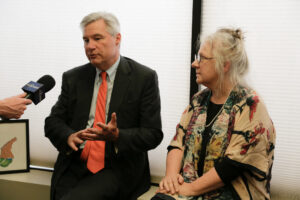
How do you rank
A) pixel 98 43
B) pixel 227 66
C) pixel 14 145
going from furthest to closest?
pixel 14 145
pixel 98 43
pixel 227 66

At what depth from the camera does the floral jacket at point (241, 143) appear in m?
1.77

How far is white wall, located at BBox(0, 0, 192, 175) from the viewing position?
269 centimetres

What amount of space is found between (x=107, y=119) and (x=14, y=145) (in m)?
1.18

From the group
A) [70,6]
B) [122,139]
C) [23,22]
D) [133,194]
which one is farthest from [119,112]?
[23,22]

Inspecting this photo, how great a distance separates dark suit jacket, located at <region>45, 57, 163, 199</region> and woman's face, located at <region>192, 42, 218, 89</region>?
436 millimetres

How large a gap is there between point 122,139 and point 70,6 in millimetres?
1428

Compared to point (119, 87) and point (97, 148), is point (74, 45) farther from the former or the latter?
point (97, 148)

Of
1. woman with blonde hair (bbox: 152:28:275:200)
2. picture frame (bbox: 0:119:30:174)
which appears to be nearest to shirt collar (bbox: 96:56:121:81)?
woman with blonde hair (bbox: 152:28:275:200)

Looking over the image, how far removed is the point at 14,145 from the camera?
2959 mm

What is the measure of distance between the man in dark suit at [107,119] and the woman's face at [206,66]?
0.44 m

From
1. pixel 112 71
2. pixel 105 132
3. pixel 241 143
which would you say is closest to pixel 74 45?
pixel 112 71

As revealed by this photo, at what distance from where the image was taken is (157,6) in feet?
8.80

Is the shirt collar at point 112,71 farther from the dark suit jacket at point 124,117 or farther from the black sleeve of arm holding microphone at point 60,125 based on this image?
the black sleeve of arm holding microphone at point 60,125

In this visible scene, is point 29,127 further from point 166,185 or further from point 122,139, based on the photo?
point 166,185
